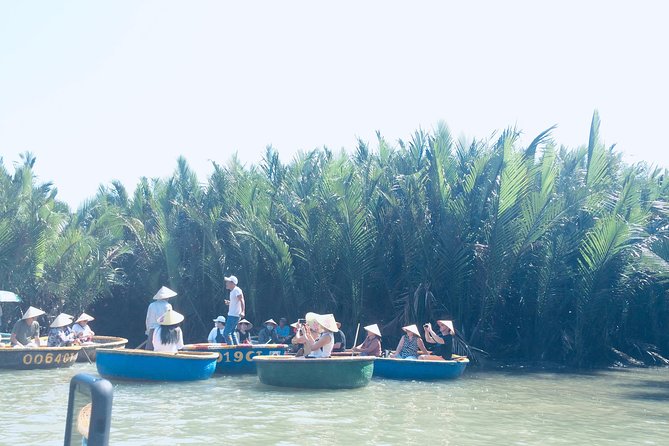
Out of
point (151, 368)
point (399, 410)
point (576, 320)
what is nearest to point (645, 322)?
point (576, 320)

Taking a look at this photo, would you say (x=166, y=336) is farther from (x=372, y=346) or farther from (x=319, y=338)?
(x=372, y=346)

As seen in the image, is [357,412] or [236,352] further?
[236,352]

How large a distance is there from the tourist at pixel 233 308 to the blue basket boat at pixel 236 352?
0.47 meters

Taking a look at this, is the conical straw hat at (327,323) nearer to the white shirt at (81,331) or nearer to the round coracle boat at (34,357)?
the round coracle boat at (34,357)

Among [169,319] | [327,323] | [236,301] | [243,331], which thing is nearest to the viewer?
[327,323]

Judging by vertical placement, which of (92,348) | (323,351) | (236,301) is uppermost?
(236,301)

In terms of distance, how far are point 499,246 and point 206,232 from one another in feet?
27.0

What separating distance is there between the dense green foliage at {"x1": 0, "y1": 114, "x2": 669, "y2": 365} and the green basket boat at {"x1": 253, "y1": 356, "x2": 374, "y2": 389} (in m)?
5.65

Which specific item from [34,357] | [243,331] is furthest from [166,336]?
[34,357]

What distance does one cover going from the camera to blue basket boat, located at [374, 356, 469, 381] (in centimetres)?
1655

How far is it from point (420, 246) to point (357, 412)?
8.80 m

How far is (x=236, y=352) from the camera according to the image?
17281 mm

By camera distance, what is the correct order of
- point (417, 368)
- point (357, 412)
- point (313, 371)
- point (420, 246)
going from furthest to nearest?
point (420, 246)
point (417, 368)
point (313, 371)
point (357, 412)

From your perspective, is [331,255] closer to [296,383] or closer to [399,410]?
[296,383]
